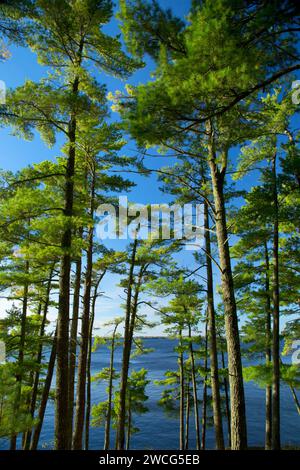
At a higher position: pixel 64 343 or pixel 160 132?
pixel 160 132

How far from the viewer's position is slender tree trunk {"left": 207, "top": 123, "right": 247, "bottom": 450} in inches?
238

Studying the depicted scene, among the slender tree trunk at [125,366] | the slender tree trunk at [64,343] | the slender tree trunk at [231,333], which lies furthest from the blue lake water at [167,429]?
the slender tree trunk at [231,333]

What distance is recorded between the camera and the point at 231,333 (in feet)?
21.1

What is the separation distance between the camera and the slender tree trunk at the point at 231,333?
6039 mm

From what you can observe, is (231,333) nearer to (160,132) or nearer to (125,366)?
(160,132)

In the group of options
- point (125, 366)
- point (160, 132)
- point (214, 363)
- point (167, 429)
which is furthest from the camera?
point (167, 429)

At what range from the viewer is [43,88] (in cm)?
679

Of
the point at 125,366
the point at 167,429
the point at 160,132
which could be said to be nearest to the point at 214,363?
the point at 125,366

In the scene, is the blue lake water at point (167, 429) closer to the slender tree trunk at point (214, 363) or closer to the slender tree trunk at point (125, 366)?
the slender tree trunk at point (125, 366)

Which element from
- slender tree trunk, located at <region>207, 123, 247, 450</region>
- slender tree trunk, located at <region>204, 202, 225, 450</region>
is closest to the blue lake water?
slender tree trunk, located at <region>204, 202, 225, 450</region>

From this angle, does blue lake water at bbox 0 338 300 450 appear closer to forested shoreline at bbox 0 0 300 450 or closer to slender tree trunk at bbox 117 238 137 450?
slender tree trunk at bbox 117 238 137 450

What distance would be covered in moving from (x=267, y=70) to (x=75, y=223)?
5.38 meters

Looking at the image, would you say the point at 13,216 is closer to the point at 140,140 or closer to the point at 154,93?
the point at 140,140
